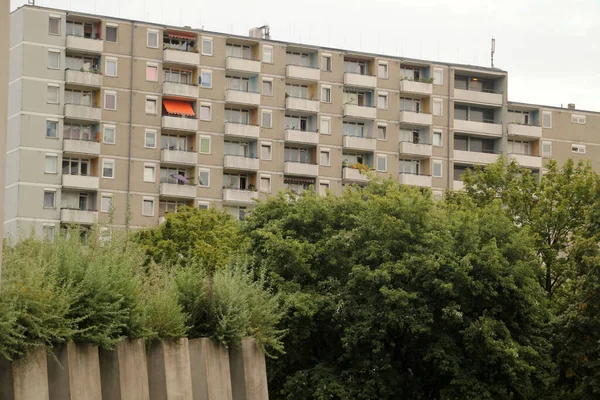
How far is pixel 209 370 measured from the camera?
41.9 metres

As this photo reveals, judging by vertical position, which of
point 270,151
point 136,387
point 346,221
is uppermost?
point 270,151

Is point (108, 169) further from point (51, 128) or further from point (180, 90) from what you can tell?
point (180, 90)

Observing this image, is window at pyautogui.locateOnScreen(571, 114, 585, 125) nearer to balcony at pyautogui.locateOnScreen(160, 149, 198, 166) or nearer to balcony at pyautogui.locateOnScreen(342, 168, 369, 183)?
balcony at pyautogui.locateOnScreen(342, 168, 369, 183)

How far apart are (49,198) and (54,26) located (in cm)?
1189

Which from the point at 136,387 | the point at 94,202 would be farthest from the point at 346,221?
the point at 94,202

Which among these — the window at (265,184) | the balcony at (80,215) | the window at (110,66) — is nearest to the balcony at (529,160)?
the window at (265,184)

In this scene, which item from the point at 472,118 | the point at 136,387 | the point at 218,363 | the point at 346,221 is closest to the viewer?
the point at 136,387

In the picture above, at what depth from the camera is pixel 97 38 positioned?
97.5 metres

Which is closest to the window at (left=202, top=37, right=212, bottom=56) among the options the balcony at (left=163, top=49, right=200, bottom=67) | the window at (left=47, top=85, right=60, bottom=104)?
the balcony at (left=163, top=49, right=200, bottom=67)

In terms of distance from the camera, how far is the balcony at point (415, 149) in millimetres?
→ 108000

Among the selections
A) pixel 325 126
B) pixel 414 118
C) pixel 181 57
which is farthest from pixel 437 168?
pixel 181 57

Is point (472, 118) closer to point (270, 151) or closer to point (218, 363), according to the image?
point (270, 151)

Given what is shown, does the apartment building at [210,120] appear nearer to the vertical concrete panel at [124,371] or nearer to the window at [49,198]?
the window at [49,198]

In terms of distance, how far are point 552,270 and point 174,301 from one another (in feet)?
84.2
